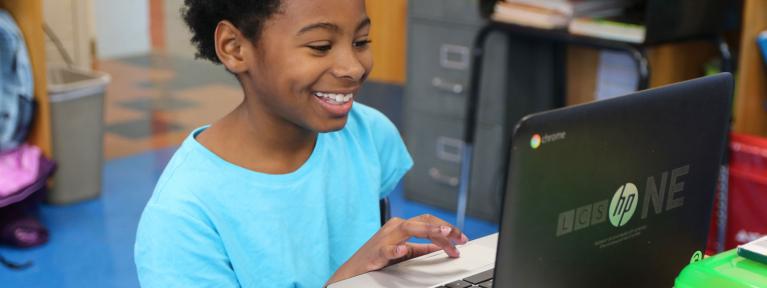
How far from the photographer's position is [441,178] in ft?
10.9

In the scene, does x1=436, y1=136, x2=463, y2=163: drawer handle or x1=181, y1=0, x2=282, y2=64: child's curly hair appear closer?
x1=181, y1=0, x2=282, y2=64: child's curly hair

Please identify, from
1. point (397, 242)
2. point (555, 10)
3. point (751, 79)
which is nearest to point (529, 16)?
point (555, 10)

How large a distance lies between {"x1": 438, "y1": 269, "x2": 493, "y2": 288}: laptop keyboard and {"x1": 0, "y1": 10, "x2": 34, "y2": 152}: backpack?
2352mm

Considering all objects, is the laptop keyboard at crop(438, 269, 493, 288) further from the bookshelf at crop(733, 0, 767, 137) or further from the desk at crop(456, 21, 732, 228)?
the bookshelf at crop(733, 0, 767, 137)

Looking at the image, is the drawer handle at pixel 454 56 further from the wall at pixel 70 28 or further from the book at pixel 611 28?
the wall at pixel 70 28

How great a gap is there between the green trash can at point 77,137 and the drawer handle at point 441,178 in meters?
1.15

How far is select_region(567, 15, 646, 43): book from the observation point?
2.58 meters

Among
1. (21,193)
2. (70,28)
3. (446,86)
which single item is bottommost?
(21,193)

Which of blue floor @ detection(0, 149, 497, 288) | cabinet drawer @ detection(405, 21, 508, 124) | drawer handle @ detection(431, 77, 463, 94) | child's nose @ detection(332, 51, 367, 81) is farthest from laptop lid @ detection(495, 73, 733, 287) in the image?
drawer handle @ detection(431, 77, 463, 94)

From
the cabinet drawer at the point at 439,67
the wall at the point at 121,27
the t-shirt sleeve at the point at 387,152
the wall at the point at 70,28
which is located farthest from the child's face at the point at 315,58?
the wall at the point at 121,27

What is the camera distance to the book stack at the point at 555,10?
8.89 ft

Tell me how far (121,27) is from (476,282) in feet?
13.8

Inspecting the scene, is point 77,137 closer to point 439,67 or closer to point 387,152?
point 439,67

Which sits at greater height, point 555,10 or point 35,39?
point 555,10
